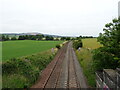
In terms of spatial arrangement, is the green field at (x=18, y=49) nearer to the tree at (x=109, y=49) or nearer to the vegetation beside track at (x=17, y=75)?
the vegetation beside track at (x=17, y=75)

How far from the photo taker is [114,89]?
8.59m

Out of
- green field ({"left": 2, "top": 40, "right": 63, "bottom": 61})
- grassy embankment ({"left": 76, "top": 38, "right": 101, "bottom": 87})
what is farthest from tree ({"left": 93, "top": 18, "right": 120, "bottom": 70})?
green field ({"left": 2, "top": 40, "right": 63, "bottom": 61})

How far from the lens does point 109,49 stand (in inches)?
527

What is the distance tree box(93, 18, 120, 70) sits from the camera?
43.8 ft

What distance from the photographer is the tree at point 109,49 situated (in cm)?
1335

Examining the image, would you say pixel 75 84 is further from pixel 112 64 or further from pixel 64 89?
pixel 112 64

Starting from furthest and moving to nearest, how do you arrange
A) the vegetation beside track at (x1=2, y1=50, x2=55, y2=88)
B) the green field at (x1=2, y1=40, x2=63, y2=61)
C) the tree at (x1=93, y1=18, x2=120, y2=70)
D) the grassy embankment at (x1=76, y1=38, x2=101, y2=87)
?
the green field at (x1=2, y1=40, x2=63, y2=61)
the grassy embankment at (x1=76, y1=38, x2=101, y2=87)
the vegetation beside track at (x1=2, y1=50, x2=55, y2=88)
the tree at (x1=93, y1=18, x2=120, y2=70)

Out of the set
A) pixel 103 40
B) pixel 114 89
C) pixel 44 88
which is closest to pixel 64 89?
pixel 44 88

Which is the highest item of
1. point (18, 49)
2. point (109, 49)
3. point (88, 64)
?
point (109, 49)

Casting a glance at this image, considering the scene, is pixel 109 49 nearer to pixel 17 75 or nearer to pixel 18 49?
pixel 17 75

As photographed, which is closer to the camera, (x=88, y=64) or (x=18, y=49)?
(x=88, y=64)

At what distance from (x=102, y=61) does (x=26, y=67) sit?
9070 millimetres

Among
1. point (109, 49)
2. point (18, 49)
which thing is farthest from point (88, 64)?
point (18, 49)

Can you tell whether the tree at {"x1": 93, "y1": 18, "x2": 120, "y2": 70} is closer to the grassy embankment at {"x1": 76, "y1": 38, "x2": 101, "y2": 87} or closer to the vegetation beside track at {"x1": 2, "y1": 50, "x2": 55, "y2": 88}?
the grassy embankment at {"x1": 76, "y1": 38, "x2": 101, "y2": 87}
